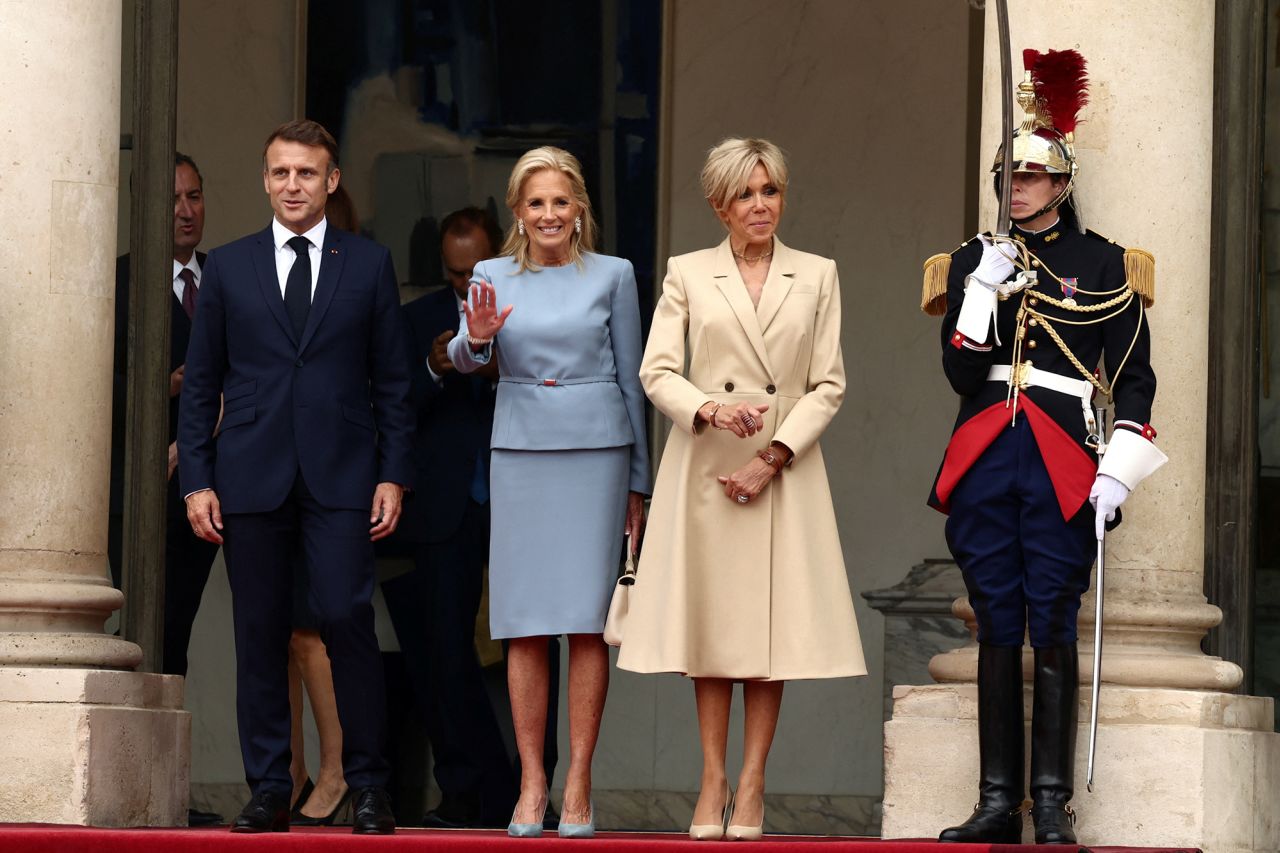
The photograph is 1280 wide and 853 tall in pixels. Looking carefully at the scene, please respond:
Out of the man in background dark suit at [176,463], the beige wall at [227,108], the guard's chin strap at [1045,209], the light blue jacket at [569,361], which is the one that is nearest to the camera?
the guard's chin strap at [1045,209]

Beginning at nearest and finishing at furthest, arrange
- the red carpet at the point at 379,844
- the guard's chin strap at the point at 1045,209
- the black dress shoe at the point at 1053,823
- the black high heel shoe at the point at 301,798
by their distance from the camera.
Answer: the red carpet at the point at 379,844, the black dress shoe at the point at 1053,823, the guard's chin strap at the point at 1045,209, the black high heel shoe at the point at 301,798

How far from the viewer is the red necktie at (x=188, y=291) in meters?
9.35

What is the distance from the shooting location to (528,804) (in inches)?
307

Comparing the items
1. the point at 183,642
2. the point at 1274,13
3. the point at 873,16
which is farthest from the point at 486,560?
the point at 1274,13

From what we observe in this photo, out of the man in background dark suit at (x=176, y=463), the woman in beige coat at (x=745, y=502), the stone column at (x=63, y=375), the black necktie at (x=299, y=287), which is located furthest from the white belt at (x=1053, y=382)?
the man in background dark suit at (x=176, y=463)

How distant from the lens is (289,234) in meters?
8.07

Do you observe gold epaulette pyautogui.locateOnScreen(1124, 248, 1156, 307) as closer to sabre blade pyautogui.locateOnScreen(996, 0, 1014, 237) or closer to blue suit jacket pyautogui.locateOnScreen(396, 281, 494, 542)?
sabre blade pyautogui.locateOnScreen(996, 0, 1014, 237)

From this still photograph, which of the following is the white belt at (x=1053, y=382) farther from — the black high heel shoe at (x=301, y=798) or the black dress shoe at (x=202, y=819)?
the black dress shoe at (x=202, y=819)

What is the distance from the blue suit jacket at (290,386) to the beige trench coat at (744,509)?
0.87 meters

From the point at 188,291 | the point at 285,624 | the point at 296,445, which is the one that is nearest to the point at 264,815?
the point at 285,624

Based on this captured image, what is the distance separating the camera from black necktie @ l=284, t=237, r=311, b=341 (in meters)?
7.98

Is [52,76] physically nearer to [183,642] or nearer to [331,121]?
[183,642]

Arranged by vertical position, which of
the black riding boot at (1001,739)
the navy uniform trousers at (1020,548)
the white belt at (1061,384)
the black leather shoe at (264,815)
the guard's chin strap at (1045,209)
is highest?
the guard's chin strap at (1045,209)

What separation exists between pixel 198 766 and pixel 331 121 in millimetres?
3034
